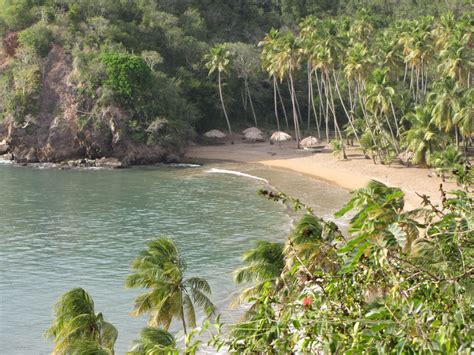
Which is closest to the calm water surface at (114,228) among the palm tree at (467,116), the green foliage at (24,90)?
the green foliage at (24,90)

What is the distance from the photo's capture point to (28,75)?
68.0 m

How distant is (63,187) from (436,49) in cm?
3341

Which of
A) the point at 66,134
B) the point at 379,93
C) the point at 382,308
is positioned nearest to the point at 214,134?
the point at 66,134

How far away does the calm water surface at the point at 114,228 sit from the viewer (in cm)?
2800

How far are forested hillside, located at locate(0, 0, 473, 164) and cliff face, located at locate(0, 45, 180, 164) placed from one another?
95 millimetres

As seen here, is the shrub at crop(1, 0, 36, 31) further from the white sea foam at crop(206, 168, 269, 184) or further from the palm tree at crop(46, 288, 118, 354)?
the palm tree at crop(46, 288, 118, 354)

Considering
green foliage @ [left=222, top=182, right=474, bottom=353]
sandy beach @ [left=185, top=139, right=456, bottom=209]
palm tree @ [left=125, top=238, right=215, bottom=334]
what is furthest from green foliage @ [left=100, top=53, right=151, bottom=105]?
green foliage @ [left=222, top=182, right=474, bottom=353]

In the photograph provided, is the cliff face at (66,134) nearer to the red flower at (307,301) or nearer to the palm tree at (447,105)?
the palm tree at (447,105)

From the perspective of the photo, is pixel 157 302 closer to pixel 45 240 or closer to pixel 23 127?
pixel 45 240

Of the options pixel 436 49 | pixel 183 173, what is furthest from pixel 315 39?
pixel 183 173

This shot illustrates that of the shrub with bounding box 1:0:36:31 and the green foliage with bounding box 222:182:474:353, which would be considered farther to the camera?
the shrub with bounding box 1:0:36:31

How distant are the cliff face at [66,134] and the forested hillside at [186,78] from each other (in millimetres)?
95

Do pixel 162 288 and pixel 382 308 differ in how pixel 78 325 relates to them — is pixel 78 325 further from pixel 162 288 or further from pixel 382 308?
pixel 382 308

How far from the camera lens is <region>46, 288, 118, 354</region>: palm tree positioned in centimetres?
1655
